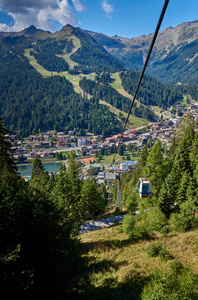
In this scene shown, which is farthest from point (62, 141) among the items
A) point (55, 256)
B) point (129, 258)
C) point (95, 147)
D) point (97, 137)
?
point (55, 256)

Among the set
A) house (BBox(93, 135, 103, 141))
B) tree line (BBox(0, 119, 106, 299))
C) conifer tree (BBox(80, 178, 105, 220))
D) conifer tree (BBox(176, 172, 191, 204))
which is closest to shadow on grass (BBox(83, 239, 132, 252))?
tree line (BBox(0, 119, 106, 299))

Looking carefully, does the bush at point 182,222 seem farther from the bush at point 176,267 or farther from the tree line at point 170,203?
the bush at point 176,267

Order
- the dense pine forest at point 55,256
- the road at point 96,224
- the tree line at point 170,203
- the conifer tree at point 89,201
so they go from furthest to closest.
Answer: the conifer tree at point 89,201 < the road at point 96,224 < the tree line at point 170,203 < the dense pine forest at point 55,256

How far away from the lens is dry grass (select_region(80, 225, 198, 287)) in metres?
10.2

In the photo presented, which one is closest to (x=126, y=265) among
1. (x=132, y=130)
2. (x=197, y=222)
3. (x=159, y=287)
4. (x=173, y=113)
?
(x=159, y=287)

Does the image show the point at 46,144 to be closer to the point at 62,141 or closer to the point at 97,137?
the point at 62,141

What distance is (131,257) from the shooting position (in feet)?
39.7

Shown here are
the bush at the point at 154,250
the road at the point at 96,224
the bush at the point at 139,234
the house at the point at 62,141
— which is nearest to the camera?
the bush at the point at 154,250

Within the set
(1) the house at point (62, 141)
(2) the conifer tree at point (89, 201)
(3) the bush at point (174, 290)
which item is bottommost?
(2) the conifer tree at point (89, 201)

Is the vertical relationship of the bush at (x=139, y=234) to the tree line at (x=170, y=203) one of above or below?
below

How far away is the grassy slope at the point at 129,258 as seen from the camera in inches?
396

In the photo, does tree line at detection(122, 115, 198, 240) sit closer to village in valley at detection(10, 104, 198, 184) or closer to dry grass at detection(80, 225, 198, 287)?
dry grass at detection(80, 225, 198, 287)

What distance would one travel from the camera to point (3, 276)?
18.8ft

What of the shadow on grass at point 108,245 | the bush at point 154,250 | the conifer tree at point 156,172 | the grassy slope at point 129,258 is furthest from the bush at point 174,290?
the conifer tree at point 156,172
